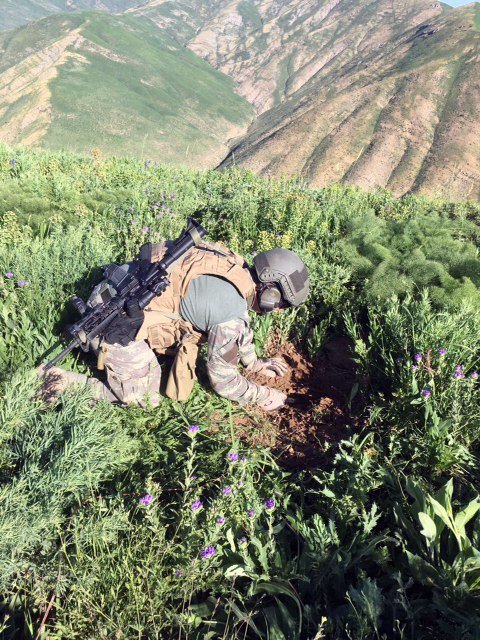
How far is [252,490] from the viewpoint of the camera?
7.30 ft

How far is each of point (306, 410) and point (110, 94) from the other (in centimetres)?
13112

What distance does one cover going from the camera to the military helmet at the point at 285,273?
10.6ft

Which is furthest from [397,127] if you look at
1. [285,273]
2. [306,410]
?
[306,410]

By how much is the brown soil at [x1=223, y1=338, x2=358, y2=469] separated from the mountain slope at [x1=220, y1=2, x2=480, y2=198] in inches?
3183

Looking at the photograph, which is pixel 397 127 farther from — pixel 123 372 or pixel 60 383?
pixel 60 383

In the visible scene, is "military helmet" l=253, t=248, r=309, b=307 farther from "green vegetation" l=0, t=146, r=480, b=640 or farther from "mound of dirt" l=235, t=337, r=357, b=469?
"mound of dirt" l=235, t=337, r=357, b=469

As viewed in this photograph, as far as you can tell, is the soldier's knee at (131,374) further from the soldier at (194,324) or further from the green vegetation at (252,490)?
the green vegetation at (252,490)

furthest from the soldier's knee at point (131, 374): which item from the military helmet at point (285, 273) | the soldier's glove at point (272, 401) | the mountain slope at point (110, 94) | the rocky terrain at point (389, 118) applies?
the mountain slope at point (110, 94)

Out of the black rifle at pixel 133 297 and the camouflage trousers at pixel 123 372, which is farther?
the camouflage trousers at pixel 123 372

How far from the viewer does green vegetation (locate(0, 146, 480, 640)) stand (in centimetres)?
176

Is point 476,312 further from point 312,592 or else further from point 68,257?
point 68,257

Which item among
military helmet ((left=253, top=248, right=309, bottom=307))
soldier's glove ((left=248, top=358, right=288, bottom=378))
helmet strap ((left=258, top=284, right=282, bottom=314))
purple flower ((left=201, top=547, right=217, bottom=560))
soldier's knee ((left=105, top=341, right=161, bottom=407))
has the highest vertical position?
military helmet ((left=253, top=248, right=309, bottom=307))

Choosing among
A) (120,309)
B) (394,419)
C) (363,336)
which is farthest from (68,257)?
(394,419)

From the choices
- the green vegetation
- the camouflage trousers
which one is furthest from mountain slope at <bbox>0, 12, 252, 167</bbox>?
the camouflage trousers
